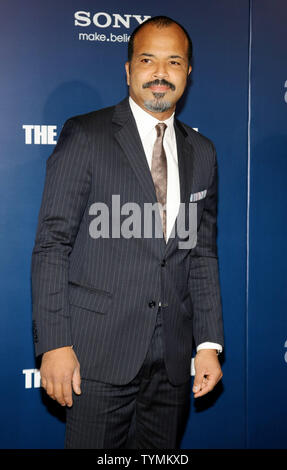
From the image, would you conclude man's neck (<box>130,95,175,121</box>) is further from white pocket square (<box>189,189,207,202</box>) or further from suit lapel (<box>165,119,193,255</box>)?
white pocket square (<box>189,189,207,202</box>)

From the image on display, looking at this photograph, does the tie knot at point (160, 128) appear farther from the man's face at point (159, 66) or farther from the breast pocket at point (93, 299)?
the breast pocket at point (93, 299)

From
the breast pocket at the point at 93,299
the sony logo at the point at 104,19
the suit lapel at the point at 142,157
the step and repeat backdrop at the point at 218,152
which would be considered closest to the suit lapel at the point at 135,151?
the suit lapel at the point at 142,157

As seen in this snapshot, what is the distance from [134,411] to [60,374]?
0.36 metres

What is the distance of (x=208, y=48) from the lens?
7.06 ft

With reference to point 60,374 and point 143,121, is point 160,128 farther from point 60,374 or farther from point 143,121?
point 60,374

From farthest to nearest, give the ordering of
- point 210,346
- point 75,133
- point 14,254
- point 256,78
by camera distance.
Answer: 1. point 256,78
2. point 14,254
3. point 210,346
4. point 75,133

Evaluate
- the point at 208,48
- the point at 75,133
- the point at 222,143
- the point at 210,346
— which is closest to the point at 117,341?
the point at 210,346

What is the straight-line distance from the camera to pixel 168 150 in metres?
1.60

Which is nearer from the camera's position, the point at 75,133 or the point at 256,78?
the point at 75,133

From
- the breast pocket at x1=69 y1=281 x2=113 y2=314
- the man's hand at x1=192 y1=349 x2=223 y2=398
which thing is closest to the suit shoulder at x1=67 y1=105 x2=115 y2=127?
the breast pocket at x1=69 y1=281 x2=113 y2=314

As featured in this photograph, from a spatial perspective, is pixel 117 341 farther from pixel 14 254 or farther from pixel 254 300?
pixel 254 300

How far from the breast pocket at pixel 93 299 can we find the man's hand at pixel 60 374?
0.47ft

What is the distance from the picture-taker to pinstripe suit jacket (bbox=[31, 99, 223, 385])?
136 centimetres

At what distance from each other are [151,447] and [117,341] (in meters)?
0.42
